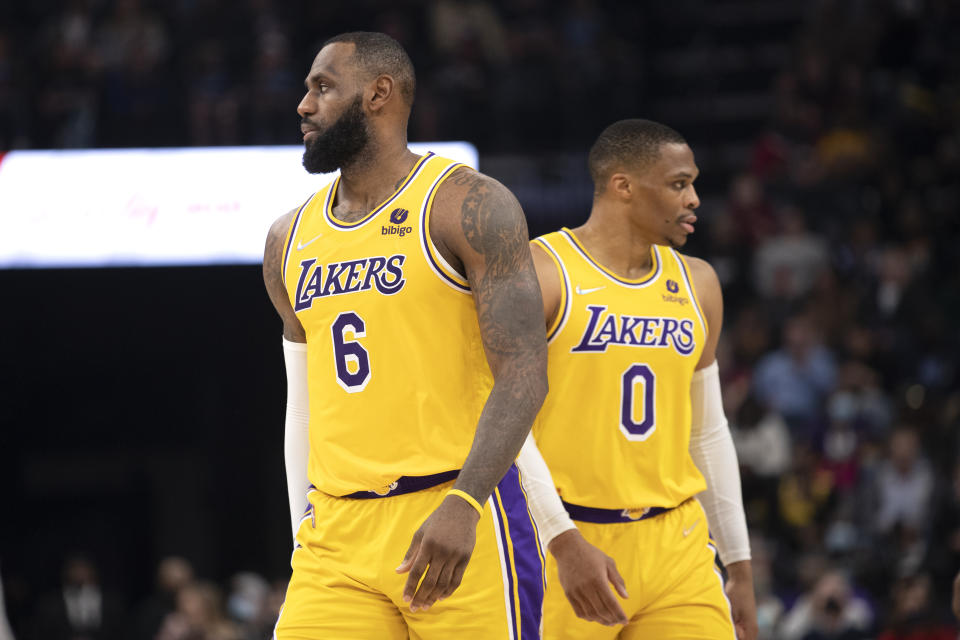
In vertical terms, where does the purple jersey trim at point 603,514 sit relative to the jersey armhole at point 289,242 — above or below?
below

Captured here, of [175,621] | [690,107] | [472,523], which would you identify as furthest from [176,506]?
[472,523]

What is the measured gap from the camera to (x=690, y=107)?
46.2 ft

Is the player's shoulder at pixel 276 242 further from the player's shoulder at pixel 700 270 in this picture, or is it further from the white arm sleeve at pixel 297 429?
the player's shoulder at pixel 700 270

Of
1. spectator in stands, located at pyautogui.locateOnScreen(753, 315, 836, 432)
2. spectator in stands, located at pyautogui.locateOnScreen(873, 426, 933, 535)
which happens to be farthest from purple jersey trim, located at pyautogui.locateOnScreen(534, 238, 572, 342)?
spectator in stands, located at pyautogui.locateOnScreen(753, 315, 836, 432)

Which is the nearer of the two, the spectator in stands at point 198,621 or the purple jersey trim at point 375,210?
the purple jersey trim at point 375,210

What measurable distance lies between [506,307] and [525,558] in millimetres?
632

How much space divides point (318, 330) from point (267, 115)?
8.62 meters

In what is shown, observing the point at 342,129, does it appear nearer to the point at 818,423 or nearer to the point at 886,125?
the point at 818,423

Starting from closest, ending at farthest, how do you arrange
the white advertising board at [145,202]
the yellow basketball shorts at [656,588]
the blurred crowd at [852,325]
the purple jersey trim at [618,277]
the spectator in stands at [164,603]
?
1. the yellow basketball shorts at [656,588]
2. the purple jersey trim at [618,277]
3. the blurred crowd at [852,325]
4. the white advertising board at [145,202]
5. the spectator in stands at [164,603]

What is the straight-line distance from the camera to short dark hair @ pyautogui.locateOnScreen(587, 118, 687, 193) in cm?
480

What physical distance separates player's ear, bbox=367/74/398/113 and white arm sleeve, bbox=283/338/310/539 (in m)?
0.70

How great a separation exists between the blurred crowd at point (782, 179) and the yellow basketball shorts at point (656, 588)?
4.47 meters

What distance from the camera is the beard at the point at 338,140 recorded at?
369 cm

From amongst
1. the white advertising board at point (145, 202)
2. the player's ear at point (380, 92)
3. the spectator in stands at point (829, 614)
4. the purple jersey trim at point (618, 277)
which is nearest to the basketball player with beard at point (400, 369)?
the player's ear at point (380, 92)
